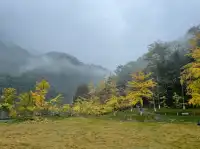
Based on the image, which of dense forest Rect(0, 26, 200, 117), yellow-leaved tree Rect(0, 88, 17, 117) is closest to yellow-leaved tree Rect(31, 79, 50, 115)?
dense forest Rect(0, 26, 200, 117)

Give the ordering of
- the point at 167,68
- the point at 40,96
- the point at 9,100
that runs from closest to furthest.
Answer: the point at 40,96, the point at 9,100, the point at 167,68

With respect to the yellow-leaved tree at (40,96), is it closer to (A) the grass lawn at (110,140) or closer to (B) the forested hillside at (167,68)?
(B) the forested hillside at (167,68)

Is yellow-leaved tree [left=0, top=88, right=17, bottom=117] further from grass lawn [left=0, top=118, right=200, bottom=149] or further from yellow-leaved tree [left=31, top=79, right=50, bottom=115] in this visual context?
grass lawn [left=0, top=118, right=200, bottom=149]

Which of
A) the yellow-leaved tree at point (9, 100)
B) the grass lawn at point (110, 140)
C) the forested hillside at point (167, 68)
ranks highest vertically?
the forested hillside at point (167, 68)

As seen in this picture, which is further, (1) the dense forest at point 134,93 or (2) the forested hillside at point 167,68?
(2) the forested hillside at point 167,68

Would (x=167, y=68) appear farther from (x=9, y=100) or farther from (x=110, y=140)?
(x=110, y=140)

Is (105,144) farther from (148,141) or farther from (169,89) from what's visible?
(169,89)

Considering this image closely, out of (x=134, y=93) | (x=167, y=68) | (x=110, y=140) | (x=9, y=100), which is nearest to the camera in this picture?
(x=110, y=140)

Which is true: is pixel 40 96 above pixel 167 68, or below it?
below

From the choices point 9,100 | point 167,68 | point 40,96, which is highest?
point 167,68

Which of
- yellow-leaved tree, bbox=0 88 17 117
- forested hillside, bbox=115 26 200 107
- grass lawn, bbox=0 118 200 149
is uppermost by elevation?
forested hillside, bbox=115 26 200 107

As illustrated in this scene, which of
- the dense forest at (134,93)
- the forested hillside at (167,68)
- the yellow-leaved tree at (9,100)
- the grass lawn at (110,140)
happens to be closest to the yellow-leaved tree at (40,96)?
the dense forest at (134,93)

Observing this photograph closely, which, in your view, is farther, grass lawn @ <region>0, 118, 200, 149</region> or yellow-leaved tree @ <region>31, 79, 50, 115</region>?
yellow-leaved tree @ <region>31, 79, 50, 115</region>

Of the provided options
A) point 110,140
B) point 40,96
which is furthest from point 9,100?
point 110,140
